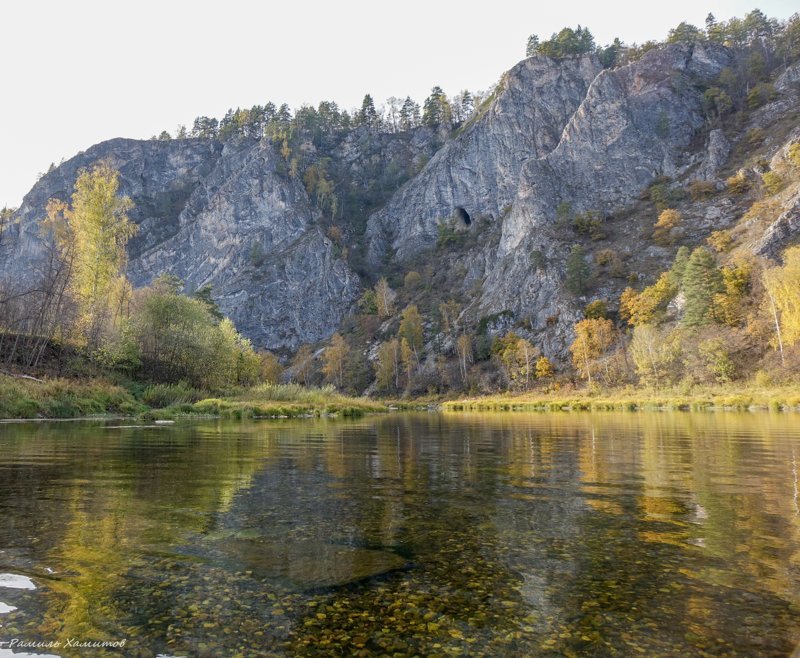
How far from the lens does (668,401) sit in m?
51.0

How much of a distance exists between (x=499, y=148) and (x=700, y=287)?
80.9 m

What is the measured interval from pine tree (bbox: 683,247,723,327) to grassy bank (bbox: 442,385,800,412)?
51.0ft

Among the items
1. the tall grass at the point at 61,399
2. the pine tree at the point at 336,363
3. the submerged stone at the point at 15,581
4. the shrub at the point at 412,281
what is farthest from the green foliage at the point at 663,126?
the submerged stone at the point at 15,581

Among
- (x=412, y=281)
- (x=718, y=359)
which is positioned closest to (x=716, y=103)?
(x=412, y=281)

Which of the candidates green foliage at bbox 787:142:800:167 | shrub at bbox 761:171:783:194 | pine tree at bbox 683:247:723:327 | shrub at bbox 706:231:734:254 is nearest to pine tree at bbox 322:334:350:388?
pine tree at bbox 683:247:723:327

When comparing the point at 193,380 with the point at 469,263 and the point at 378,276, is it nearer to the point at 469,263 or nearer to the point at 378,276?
the point at 469,263

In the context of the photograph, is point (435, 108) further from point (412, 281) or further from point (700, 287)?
point (700, 287)

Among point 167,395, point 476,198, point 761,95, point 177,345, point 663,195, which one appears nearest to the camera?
point 167,395

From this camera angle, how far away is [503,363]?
9419 centimetres

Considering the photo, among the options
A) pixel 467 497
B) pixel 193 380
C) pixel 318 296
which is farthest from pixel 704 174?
pixel 467 497

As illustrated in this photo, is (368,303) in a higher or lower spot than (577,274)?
higher

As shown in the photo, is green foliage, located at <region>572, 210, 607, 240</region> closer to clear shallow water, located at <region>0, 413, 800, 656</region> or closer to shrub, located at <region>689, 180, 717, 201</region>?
shrub, located at <region>689, 180, 717, 201</region>

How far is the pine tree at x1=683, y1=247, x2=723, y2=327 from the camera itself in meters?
70.0

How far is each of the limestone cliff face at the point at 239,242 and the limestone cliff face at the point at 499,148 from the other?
2382 cm
